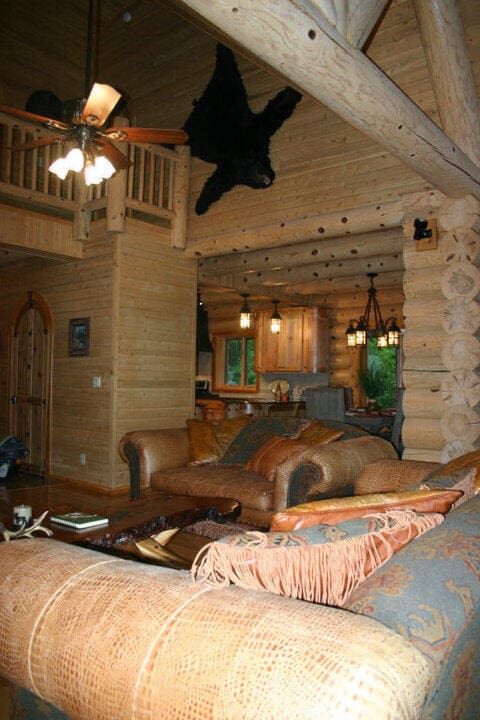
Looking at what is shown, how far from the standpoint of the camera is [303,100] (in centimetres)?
577

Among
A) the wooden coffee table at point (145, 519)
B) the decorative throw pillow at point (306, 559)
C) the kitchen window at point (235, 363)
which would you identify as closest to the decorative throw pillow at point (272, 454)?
the wooden coffee table at point (145, 519)

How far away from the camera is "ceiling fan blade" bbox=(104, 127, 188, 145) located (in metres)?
4.02

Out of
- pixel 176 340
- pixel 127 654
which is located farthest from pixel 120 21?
pixel 127 654

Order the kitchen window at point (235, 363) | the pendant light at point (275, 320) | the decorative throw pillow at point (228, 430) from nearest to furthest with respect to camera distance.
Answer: the decorative throw pillow at point (228, 430), the pendant light at point (275, 320), the kitchen window at point (235, 363)

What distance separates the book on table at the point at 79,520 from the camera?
2918mm

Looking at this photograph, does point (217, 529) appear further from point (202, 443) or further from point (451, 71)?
point (451, 71)

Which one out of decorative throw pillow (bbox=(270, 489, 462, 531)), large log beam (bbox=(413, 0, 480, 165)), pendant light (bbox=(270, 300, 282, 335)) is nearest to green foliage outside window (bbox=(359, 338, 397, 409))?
pendant light (bbox=(270, 300, 282, 335))

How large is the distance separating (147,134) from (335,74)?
188cm

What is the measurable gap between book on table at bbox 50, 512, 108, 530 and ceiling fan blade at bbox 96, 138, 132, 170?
2.61 metres

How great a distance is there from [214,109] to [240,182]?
0.92 metres

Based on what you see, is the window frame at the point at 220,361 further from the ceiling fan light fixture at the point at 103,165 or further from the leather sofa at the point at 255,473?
the ceiling fan light fixture at the point at 103,165

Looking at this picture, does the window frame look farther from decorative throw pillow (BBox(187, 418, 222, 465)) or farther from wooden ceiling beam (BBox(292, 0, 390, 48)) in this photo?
wooden ceiling beam (BBox(292, 0, 390, 48))

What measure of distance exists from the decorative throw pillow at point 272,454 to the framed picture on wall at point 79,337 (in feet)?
9.28

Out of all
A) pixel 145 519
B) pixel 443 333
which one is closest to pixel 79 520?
pixel 145 519
